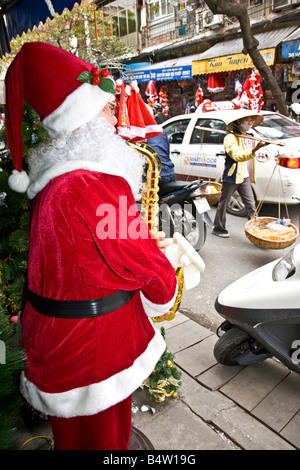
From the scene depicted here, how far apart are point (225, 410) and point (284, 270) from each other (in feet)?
3.31

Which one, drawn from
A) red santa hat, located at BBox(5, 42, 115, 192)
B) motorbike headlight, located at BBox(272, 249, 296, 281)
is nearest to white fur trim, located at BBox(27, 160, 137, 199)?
red santa hat, located at BBox(5, 42, 115, 192)

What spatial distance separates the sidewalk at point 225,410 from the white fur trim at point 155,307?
1.00 metres

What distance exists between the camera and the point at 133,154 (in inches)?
53.1

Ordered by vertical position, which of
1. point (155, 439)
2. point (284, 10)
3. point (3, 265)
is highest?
point (284, 10)

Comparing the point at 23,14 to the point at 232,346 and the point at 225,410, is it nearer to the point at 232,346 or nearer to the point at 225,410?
the point at 232,346

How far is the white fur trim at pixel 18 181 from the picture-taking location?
1.38 meters

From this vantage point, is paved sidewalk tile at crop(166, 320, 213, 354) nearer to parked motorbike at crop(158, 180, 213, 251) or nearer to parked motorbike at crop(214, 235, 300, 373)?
parked motorbike at crop(214, 235, 300, 373)

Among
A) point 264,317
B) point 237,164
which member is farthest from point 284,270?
point 237,164

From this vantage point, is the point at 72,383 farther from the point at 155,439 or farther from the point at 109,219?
the point at 155,439

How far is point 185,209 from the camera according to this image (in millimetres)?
4621

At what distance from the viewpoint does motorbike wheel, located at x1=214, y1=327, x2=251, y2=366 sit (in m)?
2.35
